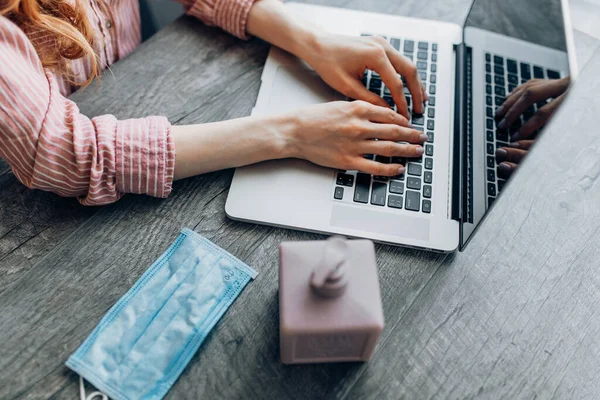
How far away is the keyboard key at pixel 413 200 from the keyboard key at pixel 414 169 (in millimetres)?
34

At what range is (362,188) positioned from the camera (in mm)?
626

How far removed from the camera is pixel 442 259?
1.95ft

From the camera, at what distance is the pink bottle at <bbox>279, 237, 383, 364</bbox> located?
0.43 m

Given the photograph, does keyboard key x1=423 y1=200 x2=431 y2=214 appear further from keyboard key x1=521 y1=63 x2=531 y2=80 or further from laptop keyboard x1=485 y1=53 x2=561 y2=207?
keyboard key x1=521 y1=63 x2=531 y2=80

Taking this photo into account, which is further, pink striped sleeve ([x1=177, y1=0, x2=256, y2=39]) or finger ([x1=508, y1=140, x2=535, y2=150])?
pink striped sleeve ([x1=177, y1=0, x2=256, y2=39])

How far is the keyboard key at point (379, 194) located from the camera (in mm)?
615

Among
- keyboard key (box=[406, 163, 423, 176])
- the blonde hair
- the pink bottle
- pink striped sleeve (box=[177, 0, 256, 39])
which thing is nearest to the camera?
the pink bottle

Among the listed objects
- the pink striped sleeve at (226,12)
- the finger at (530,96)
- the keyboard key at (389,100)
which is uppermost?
the pink striped sleeve at (226,12)

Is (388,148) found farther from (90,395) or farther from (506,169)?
(90,395)

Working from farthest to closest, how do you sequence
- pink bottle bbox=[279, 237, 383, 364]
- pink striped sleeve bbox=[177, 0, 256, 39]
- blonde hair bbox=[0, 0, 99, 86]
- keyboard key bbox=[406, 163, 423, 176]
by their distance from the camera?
pink striped sleeve bbox=[177, 0, 256, 39], keyboard key bbox=[406, 163, 423, 176], blonde hair bbox=[0, 0, 99, 86], pink bottle bbox=[279, 237, 383, 364]

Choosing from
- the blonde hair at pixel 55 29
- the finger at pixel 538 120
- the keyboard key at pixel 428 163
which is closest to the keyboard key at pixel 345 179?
the keyboard key at pixel 428 163

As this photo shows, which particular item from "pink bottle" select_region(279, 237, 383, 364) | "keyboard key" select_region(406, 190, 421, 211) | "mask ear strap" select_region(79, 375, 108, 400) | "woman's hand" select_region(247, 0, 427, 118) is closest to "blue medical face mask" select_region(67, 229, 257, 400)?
"mask ear strap" select_region(79, 375, 108, 400)

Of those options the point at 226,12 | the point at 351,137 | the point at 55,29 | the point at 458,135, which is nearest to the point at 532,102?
the point at 458,135

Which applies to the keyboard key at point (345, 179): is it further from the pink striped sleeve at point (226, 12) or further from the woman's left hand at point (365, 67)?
the pink striped sleeve at point (226, 12)
